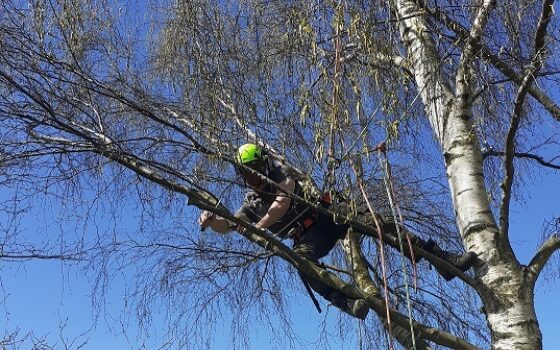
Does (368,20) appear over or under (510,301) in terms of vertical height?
over

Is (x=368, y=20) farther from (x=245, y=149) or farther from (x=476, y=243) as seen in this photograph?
(x=476, y=243)

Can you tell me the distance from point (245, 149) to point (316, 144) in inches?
40.3

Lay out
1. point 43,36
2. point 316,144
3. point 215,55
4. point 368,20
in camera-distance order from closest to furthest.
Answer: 1. point 316,144
2. point 368,20
3. point 43,36
4. point 215,55

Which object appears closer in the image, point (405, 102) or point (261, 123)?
point (261, 123)

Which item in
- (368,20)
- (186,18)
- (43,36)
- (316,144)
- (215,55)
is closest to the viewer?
(316,144)

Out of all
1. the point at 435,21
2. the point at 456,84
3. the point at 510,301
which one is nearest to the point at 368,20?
the point at 435,21

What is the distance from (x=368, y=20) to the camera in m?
3.07

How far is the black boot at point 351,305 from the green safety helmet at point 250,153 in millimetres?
885

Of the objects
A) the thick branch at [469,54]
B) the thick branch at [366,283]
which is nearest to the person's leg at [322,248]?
the thick branch at [366,283]

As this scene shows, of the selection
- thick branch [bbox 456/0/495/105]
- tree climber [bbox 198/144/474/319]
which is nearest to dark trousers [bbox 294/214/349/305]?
tree climber [bbox 198/144/474/319]

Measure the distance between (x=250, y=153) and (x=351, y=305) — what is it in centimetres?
98

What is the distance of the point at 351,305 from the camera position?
3588mm

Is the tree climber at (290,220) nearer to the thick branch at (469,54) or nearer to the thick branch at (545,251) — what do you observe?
the thick branch at (545,251)

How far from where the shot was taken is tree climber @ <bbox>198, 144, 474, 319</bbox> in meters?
3.46
